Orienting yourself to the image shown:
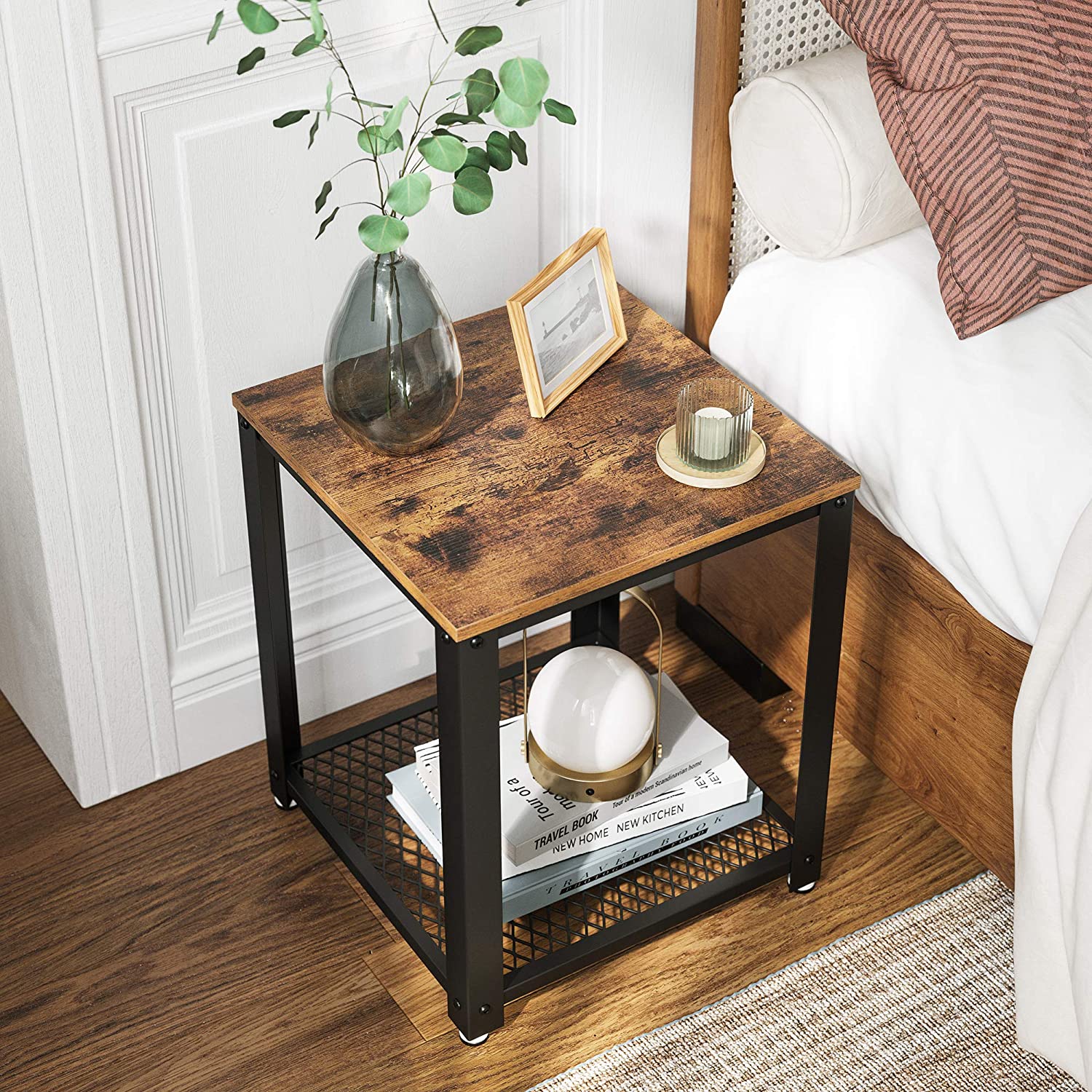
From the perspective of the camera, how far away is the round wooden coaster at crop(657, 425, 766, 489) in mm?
1402

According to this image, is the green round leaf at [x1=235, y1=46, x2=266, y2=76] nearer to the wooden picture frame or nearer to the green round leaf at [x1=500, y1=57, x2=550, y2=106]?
the green round leaf at [x1=500, y1=57, x2=550, y2=106]

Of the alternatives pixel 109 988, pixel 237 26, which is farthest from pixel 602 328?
pixel 109 988

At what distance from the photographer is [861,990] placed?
5.13 feet

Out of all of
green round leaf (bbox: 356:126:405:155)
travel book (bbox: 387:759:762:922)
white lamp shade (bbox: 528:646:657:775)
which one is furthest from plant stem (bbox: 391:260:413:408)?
travel book (bbox: 387:759:762:922)

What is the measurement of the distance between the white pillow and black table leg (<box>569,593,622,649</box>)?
483 mm

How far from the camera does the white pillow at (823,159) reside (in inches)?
61.7

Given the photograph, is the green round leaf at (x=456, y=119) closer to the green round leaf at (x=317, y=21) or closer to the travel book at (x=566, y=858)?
the green round leaf at (x=317, y=21)

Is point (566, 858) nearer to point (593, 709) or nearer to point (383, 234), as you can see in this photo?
point (593, 709)

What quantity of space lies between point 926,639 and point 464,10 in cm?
83

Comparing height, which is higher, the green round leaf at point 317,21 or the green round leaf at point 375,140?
the green round leaf at point 317,21

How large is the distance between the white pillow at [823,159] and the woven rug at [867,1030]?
2.45 ft

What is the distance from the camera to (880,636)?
1696 mm

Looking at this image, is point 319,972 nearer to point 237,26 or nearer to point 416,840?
point 416,840

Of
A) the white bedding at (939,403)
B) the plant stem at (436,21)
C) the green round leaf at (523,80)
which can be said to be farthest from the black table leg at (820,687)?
the plant stem at (436,21)
